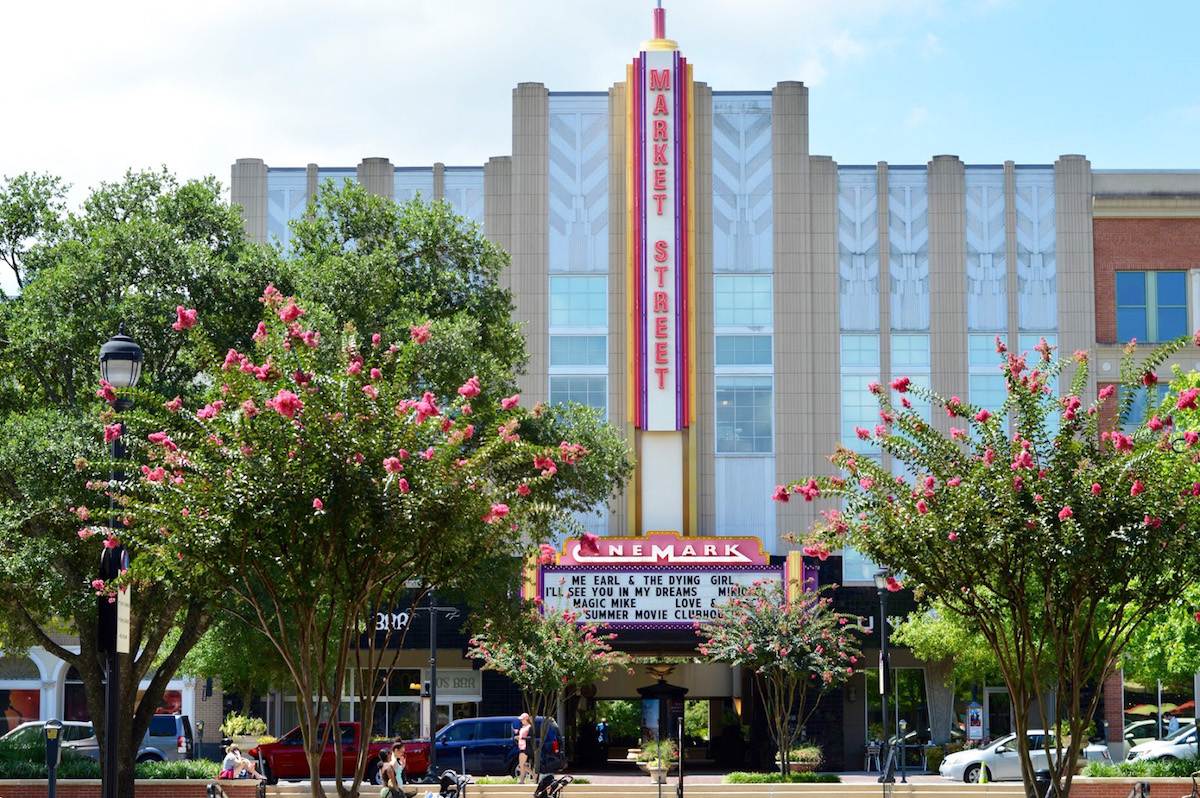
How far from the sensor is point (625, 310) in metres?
53.9

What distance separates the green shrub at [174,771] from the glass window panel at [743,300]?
26.5 meters

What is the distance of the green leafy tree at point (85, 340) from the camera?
82.9 feet

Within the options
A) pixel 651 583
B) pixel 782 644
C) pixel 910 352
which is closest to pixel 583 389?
pixel 651 583

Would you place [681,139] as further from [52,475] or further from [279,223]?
[52,475]

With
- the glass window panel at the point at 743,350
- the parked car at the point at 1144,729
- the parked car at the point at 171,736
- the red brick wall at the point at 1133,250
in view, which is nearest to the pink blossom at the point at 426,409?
the parked car at the point at 171,736

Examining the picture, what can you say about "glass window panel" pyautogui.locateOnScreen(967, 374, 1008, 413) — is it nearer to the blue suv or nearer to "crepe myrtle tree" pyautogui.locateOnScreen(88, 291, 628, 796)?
the blue suv

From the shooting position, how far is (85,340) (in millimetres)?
27500

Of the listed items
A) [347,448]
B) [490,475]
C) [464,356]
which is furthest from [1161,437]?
[464,356]

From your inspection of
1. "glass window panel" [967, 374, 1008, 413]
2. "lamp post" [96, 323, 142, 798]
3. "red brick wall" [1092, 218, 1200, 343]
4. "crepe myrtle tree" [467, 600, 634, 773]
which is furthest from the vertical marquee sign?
"lamp post" [96, 323, 142, 798]

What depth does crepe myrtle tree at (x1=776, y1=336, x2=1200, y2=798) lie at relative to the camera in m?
17.8

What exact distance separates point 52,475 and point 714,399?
31166mm

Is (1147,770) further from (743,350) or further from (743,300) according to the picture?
(743,300)

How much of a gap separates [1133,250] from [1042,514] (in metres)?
40.6

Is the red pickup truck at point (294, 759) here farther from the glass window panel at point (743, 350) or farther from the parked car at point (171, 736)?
the glass window panel at point (743, 350)
